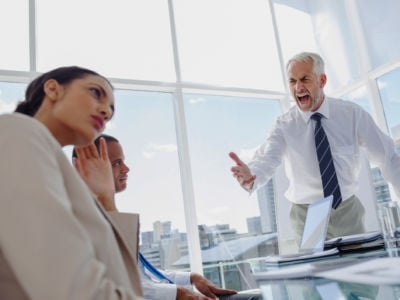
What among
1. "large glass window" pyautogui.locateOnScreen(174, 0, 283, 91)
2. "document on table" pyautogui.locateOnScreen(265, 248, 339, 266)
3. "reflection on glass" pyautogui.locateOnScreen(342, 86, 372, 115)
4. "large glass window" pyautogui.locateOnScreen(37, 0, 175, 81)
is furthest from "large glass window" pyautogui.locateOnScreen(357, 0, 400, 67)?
"document on table" pyautogui.locateOnScreen(265, 248, 339, 266)

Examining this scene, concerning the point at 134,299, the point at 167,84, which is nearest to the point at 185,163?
the point at 167,84

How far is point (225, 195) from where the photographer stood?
325 cm

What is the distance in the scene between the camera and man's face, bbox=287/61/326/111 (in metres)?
2.15

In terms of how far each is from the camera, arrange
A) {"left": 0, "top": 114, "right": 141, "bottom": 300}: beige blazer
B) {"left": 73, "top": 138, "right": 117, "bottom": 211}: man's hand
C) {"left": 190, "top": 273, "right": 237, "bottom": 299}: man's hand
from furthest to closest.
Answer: {"left": 190, "top": 273, "right": 237, "bottom": 299}: man's hand → {"left": 73, "top": 138, "right": 117, "bottom": 211}: man's hand → {"left": 0, "top": 114, "right": 141, "bottom": 300}: beige blazer

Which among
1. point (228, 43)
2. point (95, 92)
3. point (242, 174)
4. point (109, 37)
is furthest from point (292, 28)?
point (95, 92)

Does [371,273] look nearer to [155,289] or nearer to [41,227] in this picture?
[41,227]

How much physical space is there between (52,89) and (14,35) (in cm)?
235

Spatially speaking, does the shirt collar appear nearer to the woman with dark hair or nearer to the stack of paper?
the stack of paper

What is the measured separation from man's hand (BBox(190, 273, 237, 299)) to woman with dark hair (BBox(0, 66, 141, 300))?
3.55 feet

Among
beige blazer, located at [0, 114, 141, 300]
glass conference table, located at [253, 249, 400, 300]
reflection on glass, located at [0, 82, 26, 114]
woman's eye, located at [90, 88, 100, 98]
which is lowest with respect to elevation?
glass conference table, located at [253, 249, 400, 300]

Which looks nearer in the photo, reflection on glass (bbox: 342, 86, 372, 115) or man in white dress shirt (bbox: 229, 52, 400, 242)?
man in white dress shirt (bbox: 229, 52, 400, 242)

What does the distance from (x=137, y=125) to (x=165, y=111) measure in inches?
12.5

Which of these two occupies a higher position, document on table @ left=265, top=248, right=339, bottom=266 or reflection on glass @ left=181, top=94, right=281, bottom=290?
reflection on glass @ left=181, top=94, right=281, bottom=290

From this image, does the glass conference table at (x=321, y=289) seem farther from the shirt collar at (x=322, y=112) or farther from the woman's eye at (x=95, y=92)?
the shirt collar at (x=322, y=112)
